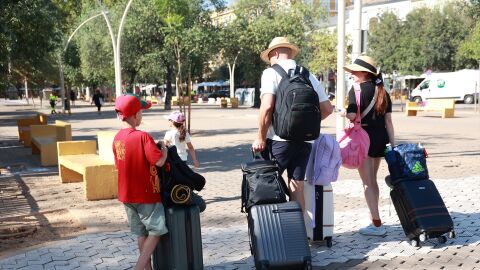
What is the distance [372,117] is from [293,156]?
1021 mm

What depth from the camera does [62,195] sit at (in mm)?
7801

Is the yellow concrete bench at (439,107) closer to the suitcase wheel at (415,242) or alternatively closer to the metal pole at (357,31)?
the metal pole at (357,31)

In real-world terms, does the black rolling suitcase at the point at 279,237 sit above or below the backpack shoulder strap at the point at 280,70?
below

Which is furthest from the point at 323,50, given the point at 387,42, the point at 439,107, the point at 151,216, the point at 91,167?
the point at 151,216

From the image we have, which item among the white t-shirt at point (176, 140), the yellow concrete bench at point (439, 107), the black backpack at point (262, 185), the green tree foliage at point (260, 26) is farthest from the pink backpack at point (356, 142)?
the green tree foliage at point (260, 26)

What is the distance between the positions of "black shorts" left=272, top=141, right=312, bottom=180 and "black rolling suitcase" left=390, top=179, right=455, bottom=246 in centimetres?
106

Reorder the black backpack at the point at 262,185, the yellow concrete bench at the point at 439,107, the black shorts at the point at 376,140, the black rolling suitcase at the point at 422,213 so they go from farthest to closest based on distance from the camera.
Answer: the yellow concrete bench at the point at 439,107
the black shorts at the point at 376,140
the black rolling suitcase at the point at 422,213
the black backpack at the point at 262,185

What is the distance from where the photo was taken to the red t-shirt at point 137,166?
3688 mm

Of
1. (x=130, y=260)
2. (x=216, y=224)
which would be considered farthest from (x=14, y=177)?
(x=130, y=260)

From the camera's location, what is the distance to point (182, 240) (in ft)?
12.8

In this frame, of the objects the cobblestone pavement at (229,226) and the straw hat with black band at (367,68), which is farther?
the straw hat with black band at (367,68)

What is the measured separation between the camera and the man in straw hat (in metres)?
4.38

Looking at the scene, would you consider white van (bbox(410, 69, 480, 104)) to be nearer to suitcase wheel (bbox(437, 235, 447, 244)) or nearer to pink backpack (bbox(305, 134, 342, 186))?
suitcase wheel (bbox(437, 235, 447, 244))

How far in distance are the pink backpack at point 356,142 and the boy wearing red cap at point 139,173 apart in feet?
6.31
